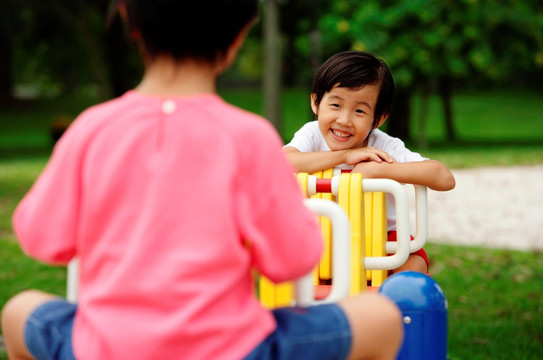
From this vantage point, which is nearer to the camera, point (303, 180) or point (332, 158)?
point (303, 180)

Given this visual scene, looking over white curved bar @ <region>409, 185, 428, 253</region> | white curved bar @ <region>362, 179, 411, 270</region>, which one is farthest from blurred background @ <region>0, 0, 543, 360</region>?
white curved bar @ <region>409, 185, 428, 253</region>

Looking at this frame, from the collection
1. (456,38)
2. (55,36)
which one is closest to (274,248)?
(456,38)

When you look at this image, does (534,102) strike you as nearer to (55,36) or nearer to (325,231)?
(55,36)

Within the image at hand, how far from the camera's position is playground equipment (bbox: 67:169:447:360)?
7.47 feet

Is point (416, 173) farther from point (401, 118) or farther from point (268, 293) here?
point (401, 118)

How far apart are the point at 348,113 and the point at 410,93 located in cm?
2135

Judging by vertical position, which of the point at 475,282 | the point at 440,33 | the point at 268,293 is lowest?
the point at 475,282

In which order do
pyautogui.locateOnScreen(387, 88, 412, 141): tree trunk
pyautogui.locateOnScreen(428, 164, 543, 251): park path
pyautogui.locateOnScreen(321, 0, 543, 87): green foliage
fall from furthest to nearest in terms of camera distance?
pyautogui.locateOnScreen(387, 88, 412, 141): tree trunk, pyautogui.locateOnScreen(321, 0, 543, 87): green foliage, pyautogui.locateOnScreen(428, 164, 543, 251): park path

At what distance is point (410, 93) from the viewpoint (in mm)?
24047

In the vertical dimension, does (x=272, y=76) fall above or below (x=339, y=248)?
above

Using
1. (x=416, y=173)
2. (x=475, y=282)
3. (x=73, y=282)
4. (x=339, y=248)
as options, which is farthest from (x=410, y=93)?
(x=73, y=282)

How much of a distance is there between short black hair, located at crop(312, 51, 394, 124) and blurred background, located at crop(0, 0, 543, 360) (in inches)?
37.3

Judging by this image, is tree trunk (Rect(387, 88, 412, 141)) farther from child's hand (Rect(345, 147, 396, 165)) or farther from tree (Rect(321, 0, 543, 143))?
child's hand (Rect(345, 147, 396, 165))

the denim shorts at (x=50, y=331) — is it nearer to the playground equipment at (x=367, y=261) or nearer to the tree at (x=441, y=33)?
the playground equipment at (x=367, y=261)
